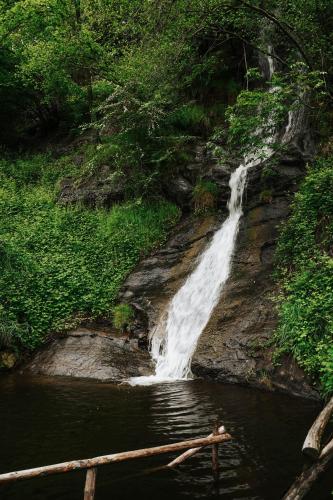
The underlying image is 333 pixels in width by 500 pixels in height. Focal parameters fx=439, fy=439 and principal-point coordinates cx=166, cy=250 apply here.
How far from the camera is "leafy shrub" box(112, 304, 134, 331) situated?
1180 cm

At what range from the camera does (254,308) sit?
10.1 meters

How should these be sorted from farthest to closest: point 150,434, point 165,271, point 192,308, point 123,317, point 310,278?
point 165,271 < point 123,317 < point 192,308 < point 310,278 < point 150,434

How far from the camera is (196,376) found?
31.1ft

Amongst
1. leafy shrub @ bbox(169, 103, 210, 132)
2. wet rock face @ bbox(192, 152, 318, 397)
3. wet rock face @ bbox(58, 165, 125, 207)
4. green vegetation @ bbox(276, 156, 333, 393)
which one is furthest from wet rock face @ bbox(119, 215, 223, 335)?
leafy shrub @ bbox(169, 103, 210, 132)

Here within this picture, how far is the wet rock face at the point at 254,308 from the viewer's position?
8562 millimetres

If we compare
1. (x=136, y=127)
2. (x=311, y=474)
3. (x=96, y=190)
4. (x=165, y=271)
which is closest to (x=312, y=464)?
(x=311, y=474)

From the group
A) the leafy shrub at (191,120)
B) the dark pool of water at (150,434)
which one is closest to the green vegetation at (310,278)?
the dark pool of water at (150,434)

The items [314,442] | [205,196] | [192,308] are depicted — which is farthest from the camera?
[205,196]

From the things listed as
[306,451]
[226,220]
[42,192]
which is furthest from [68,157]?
[306,451]

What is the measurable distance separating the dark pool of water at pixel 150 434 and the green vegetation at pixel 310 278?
933 millimetres

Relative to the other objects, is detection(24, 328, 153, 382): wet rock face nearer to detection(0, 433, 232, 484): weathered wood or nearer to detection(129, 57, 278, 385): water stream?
detection(129, 57, 278, 385): water stream

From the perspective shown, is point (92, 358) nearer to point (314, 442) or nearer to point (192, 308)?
point (192, 308)

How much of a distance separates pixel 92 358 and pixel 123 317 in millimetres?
1742

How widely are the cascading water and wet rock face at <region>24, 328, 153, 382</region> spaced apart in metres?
0.42
